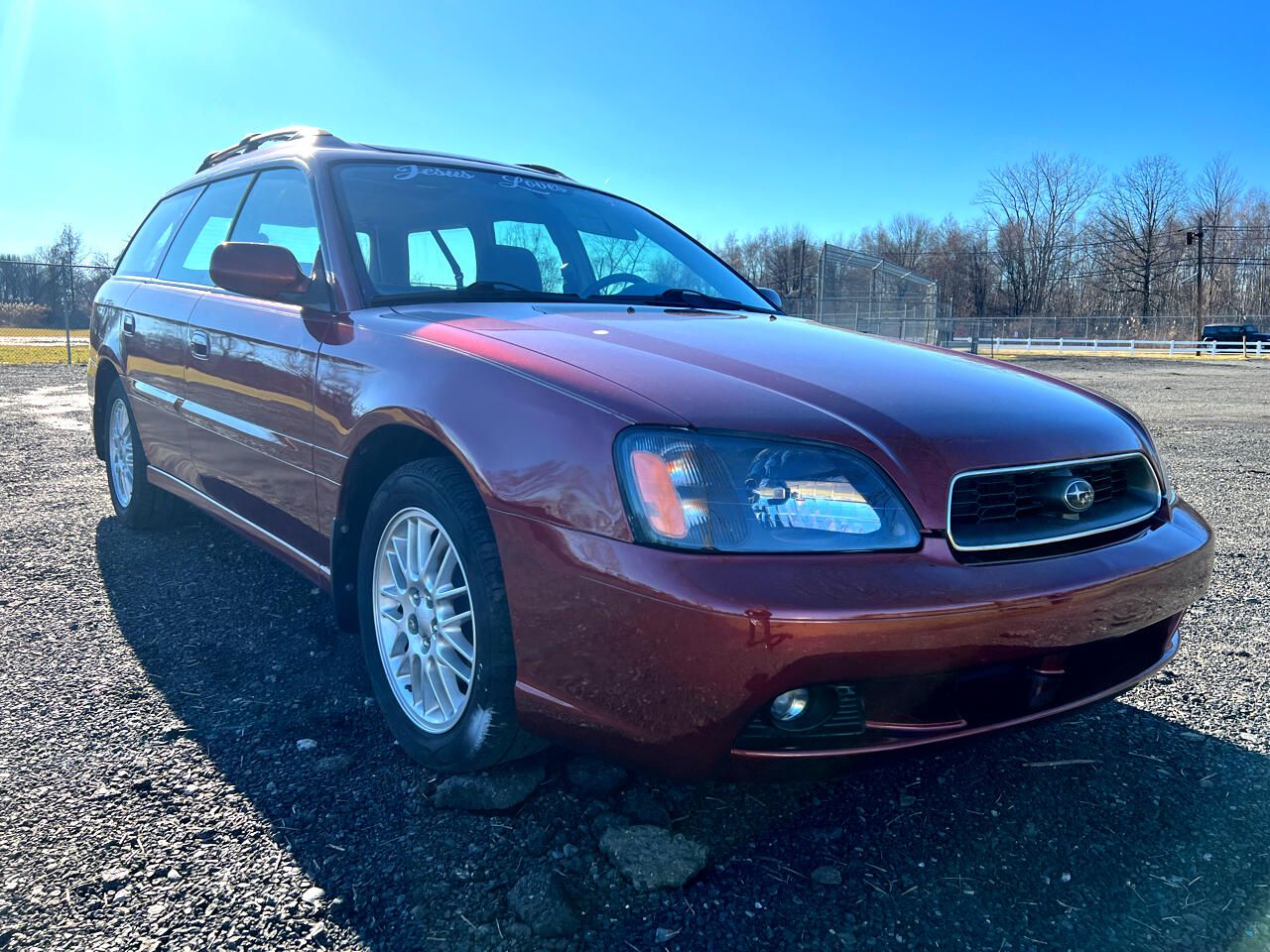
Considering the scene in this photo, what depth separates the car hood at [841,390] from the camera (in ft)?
5.80

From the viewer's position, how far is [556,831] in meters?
1.93

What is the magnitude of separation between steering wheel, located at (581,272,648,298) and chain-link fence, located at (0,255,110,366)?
16452 millimetres

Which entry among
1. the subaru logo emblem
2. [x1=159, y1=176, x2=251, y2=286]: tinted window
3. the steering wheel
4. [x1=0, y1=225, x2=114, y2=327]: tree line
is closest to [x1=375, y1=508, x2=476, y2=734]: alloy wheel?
the steering wheel

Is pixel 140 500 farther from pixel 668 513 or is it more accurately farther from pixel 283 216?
pixel 668 513

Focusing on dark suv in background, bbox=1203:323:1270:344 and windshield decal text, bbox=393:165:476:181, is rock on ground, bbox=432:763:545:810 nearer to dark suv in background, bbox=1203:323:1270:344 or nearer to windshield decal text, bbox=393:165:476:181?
windshield decal text, bbox=393:165:476:181

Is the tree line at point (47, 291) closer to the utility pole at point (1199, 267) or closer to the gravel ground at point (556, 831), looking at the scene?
the gravel ground at point (556, 831)

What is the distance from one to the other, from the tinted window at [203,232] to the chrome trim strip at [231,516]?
0.84 metres

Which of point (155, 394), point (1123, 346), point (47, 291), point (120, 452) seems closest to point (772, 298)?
point (155, 394)

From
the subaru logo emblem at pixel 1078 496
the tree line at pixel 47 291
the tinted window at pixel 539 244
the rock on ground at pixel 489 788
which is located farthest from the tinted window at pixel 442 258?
the tree line at pixel 47 291

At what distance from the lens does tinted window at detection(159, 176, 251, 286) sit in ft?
12.0

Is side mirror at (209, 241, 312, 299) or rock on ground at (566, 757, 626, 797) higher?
side mirror at (209, 241, 312, 299)

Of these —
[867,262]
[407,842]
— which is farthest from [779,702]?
[867,262]

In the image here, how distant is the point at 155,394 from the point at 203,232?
2.41 feet

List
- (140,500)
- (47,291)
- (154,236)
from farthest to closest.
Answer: (47,291)
(154,236)
(140,500)
